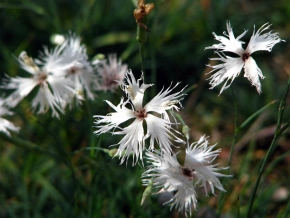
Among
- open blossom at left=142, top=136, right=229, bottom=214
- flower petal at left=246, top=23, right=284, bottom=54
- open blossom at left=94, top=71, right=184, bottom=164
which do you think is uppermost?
flower petal at left=246, top=23, right=284, bottom=54

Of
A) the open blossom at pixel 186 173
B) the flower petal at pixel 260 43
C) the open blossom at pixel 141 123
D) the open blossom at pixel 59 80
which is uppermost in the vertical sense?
the flower petal at pixel 260 43

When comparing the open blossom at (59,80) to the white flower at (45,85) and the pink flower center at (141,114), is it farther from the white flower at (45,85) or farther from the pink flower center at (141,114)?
the pink flower center at (141,114)

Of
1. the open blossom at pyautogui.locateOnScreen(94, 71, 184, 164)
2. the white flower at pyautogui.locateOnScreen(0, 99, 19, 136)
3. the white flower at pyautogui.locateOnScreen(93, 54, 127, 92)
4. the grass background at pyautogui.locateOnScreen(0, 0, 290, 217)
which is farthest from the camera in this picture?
the grass background at pyautogui.locateOnScreen(0, 0, 290, 217)

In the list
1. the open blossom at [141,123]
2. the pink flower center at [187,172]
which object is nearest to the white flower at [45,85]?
the open blossom at [141,123]

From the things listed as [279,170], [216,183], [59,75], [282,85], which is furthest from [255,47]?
[282,85]

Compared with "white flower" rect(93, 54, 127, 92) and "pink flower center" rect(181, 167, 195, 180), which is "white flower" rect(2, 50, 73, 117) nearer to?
"white flower" rect(93, 54, 127, 92)

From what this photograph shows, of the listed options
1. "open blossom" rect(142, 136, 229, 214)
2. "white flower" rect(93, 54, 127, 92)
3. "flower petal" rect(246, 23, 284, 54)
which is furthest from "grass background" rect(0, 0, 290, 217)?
"flower petal" rect(246, 23, 284, 54)

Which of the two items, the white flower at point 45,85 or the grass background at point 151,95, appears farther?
the grass background at point 151,95

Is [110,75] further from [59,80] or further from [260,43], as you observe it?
[260,43]

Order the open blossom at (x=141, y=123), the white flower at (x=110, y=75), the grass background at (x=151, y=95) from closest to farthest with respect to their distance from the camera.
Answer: the open blossom at (x=141, y=123)
the white flower at (x=110, y=75)
the grass background at (x=151, y=95)
